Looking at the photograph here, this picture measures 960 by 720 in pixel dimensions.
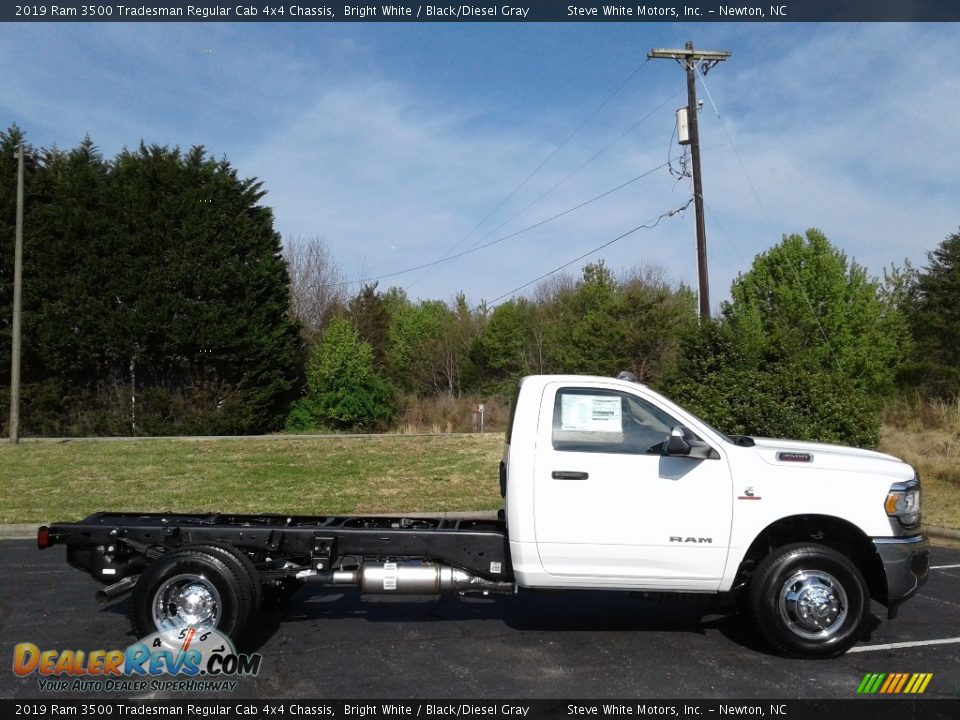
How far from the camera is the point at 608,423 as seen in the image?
5.97 metres

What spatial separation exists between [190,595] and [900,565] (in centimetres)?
493

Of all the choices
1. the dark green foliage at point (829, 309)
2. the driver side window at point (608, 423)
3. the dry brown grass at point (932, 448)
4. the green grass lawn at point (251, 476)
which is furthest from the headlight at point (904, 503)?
the dark green foliage at point (829, 309)

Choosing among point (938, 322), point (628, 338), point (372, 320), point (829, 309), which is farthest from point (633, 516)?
point (372, 320)

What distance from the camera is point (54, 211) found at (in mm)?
26594

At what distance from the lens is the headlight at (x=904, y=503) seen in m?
5.72

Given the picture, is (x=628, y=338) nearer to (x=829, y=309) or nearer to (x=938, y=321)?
(x=829, y=309)

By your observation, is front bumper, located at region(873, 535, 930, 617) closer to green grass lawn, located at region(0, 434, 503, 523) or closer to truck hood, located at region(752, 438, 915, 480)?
truck hood, located at region(752, 438, 915, 480)

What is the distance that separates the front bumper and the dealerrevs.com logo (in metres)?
4.33

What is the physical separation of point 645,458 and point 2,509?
1086 cm
